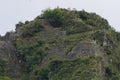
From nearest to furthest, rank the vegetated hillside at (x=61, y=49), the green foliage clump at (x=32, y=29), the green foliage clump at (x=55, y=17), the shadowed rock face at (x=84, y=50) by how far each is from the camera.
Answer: the vegetated hillside at (x=61, y=49)
the shadowed rock face at (x=84, y=50)
the green foliage clump at (x=32, y=29)
the green foliage clump at (x=55, y=17)

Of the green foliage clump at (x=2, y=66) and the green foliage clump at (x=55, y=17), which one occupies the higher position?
the green foliage clump at (x=55, y=17)

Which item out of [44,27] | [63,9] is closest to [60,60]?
[44,27]

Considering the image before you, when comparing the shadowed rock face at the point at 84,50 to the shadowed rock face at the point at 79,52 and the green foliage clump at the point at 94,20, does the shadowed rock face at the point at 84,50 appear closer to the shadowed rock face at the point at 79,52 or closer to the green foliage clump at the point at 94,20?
the shadowed rock face at the point at 79,52

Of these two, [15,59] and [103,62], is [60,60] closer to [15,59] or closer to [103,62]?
[103,62]

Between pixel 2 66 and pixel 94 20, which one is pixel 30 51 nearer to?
pixel 2 66

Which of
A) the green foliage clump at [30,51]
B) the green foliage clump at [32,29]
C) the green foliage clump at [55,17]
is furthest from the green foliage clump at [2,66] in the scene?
the green foliage clump at [55,17]

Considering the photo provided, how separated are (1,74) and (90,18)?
22.4 meters

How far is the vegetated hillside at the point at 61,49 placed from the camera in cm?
8875

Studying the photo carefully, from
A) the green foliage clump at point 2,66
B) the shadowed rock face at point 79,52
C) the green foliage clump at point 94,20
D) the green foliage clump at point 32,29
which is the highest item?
the green foliage clump at point 94,20

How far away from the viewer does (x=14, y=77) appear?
9806 centimetres

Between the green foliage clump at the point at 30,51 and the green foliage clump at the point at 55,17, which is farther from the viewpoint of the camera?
the green foliage clump at the point at 55,17

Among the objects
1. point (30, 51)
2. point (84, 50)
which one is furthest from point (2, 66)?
point (84, 50)

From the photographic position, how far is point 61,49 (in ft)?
314

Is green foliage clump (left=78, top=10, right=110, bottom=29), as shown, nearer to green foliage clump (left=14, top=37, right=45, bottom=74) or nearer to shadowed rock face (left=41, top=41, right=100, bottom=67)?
green foliage clump (left=14, top=37, right=45, bottom=74)
